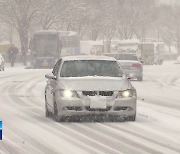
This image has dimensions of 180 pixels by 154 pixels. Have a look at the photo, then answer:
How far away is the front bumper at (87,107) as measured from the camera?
1273 cm

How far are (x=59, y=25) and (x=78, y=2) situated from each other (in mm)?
18029

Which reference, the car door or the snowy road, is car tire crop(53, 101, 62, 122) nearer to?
the snowy road

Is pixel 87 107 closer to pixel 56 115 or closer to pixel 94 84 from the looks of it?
pixel 94 84

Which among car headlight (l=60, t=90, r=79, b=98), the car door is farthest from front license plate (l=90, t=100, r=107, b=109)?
the car door

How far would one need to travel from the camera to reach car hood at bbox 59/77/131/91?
507 inches

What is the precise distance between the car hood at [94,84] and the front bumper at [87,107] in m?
0.26

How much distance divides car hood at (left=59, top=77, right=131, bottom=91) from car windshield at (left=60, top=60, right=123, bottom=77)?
53cm

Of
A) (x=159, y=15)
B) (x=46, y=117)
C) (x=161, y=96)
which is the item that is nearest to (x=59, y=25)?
(x=159, y=15)

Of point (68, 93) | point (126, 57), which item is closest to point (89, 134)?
point (68, 93)

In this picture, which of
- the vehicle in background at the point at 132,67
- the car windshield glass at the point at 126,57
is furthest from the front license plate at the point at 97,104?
the car windshield glass at the point at 126,57

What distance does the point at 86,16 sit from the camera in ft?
275

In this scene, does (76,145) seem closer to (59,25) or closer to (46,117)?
(46,117)

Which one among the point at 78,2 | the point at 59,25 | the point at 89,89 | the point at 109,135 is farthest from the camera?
the point at 59,25

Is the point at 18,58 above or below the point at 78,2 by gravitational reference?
below
